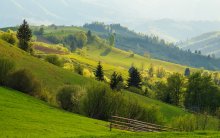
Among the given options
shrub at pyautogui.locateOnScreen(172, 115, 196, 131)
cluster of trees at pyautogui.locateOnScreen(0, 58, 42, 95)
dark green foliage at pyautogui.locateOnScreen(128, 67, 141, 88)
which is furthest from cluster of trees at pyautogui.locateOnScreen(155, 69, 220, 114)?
cluster of trees at pyautogui.locateOnScreen(0, 58, 42, 95)

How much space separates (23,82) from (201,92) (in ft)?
271

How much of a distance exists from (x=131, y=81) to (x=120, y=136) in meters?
119

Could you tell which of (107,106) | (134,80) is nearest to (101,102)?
(107,106)

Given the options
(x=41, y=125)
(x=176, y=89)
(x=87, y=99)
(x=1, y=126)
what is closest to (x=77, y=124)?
(x=41, y=125)

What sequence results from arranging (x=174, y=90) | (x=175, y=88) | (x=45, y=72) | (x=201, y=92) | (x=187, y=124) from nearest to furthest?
(x=187, y=124), (x=45, y=72), (x=201, y=92), (x=175, y=88), (x=174, y=90)

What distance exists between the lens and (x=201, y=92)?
14350 cm

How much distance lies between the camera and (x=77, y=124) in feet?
171

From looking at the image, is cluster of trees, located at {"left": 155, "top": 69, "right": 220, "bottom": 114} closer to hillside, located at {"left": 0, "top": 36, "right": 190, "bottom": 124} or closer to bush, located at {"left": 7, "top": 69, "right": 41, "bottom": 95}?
hillside, located at {"left": 0, "top": 36, "right": 190, "bottom": 124}

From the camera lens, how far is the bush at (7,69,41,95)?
81.6 metres

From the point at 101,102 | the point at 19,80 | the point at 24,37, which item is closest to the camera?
the point at 101,102

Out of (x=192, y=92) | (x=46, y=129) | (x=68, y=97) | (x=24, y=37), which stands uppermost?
(x=24, y=37)

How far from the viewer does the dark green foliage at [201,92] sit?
142m

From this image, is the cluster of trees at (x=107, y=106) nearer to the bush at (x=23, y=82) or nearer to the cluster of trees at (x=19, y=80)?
the bush at (x=23, y=82)

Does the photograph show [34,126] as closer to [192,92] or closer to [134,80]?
[192,92]
